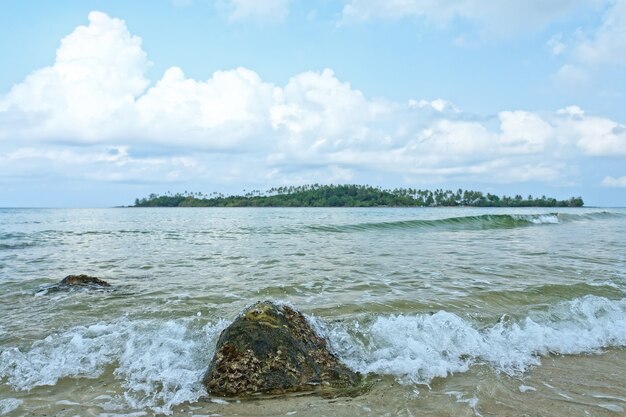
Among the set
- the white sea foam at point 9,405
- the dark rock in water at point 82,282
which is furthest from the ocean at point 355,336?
the dark rock in water at point 82,282

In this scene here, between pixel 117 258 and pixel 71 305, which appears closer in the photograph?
pixel 71 305

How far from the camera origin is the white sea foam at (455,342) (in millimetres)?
5719

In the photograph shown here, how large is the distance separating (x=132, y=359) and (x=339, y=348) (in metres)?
3.03

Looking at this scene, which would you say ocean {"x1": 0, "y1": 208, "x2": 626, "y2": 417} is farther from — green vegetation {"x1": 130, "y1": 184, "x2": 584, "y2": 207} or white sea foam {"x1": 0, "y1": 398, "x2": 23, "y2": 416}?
green vegetation {"x1": 130, "y1": 184, "x2": 584, "y2": 207}

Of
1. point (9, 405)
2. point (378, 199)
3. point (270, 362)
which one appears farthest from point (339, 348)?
point (378, 199)

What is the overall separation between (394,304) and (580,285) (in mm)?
5421

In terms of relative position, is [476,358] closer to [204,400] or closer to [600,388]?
[600,388]

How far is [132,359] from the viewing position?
233 inches

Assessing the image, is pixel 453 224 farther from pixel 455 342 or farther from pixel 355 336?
pixel 355 336

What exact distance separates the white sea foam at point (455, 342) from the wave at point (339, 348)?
0.02m

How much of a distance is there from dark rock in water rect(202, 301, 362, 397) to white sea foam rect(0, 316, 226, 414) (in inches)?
16.3

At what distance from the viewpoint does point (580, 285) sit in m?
10.5

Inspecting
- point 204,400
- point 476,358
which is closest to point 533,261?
point 476,358

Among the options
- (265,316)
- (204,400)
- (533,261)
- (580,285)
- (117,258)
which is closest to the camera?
(204,400)
